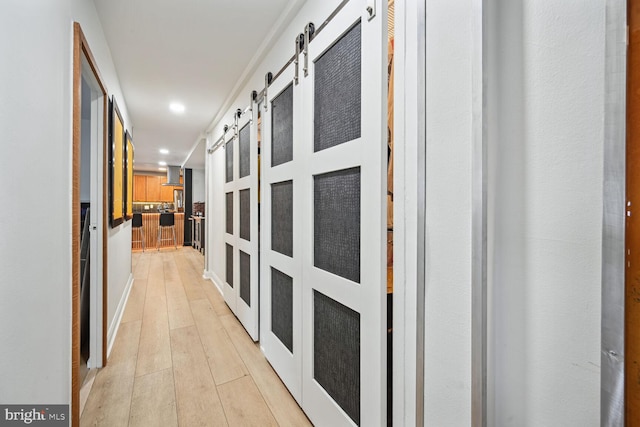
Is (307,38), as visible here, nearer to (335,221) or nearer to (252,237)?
(335,221)

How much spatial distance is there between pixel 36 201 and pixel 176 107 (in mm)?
3032

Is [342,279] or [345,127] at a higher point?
[345,127]

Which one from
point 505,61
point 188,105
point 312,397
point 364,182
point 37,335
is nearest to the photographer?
point 505,61

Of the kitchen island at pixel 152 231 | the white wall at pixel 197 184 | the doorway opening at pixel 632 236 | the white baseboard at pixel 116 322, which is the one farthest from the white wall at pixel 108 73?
the white wall at pixel 197 184

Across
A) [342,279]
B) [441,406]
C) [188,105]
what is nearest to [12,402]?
[342,279]

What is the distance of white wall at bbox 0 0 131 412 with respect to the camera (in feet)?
2.59

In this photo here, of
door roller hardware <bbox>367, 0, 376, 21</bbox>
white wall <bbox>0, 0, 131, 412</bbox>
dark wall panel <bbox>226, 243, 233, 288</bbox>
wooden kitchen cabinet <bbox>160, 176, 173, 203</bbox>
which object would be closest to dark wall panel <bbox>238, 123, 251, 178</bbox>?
dark wall panel <bbox>226, 243, 233, 288</bbox>

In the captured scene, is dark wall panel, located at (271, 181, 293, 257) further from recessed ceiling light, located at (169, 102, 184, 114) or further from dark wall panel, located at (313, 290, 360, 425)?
recessed ceiling light, located at (169, 102, 184, 114)

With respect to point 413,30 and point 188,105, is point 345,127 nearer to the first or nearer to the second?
point 413,30

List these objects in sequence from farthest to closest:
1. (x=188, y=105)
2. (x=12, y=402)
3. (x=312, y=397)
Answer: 1. (x=188, y=105)
2. (x=312, y=397)
3. (x=12, y=402)

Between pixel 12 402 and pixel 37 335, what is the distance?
208mm

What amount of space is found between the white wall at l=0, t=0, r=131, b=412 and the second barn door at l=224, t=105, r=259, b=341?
3.97 ft

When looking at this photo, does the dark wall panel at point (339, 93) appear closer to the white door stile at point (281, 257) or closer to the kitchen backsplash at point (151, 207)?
the white door stile at point (281, 257)

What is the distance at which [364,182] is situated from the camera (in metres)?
1.11
